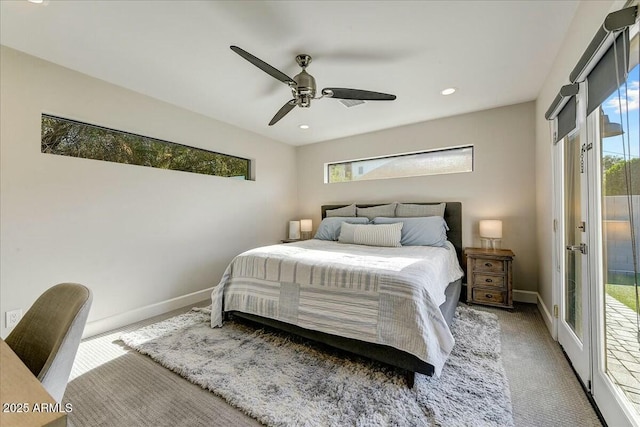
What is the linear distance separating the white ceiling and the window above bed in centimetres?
88

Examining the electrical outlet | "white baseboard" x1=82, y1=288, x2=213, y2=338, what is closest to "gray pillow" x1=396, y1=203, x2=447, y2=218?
"white baseboard" x1=82, y1=288, x2=213, y2=338

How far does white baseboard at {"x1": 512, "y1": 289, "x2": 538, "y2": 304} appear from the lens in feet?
10.6

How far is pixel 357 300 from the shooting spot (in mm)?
1903

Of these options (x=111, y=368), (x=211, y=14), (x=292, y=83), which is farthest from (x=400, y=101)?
(x=111, y=368)

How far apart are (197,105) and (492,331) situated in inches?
161

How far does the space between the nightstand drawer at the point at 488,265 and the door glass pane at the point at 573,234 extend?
2.79ft

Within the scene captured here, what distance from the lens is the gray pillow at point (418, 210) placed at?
142 inches

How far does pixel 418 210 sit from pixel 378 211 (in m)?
0.58

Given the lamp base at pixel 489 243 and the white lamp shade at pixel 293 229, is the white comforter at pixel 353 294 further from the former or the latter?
the white lamp shade at pixel 293 229

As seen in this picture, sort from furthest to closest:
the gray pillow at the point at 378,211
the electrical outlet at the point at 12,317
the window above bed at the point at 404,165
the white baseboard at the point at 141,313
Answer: the gray pillow at the point at 378,211 < the window above bed at the point at 404,165 < the white baseboard at the point at 141,313 < the electrical outlet at the point at 12,317

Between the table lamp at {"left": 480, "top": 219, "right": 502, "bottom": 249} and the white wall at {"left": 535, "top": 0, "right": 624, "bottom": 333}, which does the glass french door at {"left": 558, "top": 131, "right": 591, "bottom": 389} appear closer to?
the white wall at {"left": 535, "top": 0, "right": 624, "bottom": 333}

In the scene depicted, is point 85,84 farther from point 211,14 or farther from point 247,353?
point 247,353

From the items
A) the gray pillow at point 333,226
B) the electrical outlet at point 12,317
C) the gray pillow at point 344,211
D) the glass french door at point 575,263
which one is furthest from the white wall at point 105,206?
the glass french door at point 575,263

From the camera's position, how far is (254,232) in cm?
429
